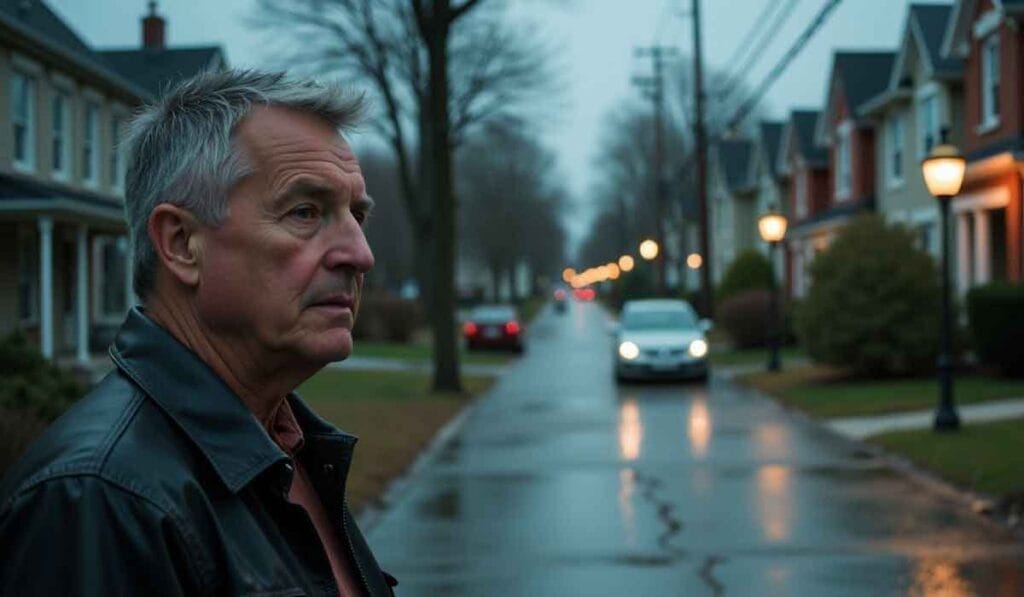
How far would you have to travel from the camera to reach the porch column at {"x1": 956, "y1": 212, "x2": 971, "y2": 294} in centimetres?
2606

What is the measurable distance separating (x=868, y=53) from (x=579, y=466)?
27.1 meters

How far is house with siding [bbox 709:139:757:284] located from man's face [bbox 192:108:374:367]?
53189 millimetres

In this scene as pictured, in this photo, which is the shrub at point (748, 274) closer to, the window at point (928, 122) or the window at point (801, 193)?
the window at point (801, 193)

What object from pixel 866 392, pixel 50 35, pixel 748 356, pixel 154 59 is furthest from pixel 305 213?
pixel 748 356

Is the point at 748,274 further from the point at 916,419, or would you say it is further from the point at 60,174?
the point at 916,419

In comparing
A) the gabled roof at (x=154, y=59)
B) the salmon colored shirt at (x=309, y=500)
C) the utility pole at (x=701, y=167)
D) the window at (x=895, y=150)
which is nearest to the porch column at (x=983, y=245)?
the window at (x=895, y=150)

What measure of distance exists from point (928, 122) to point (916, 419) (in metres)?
13.9

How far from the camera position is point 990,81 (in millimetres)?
24062

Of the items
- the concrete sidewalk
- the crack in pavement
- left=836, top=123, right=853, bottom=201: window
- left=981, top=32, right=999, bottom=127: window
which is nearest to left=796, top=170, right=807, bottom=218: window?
left=836, top=123, right=853, bottom=201: window

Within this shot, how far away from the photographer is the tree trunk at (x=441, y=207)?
69.8 ft

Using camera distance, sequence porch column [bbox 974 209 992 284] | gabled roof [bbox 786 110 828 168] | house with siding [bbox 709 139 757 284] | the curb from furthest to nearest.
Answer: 1. house with siding [bbox 709 139 757 284]
2. gabled roof [bbox 786 110 828 168]
3. porch column [bbox 974 209 992 284]
4. the curb

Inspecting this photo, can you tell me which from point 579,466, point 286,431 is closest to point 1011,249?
point 579,466

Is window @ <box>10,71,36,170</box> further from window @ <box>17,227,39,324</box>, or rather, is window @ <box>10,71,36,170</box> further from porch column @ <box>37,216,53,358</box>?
window @ <box>17,227,39,324</box>

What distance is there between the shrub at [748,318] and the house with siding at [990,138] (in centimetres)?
767
